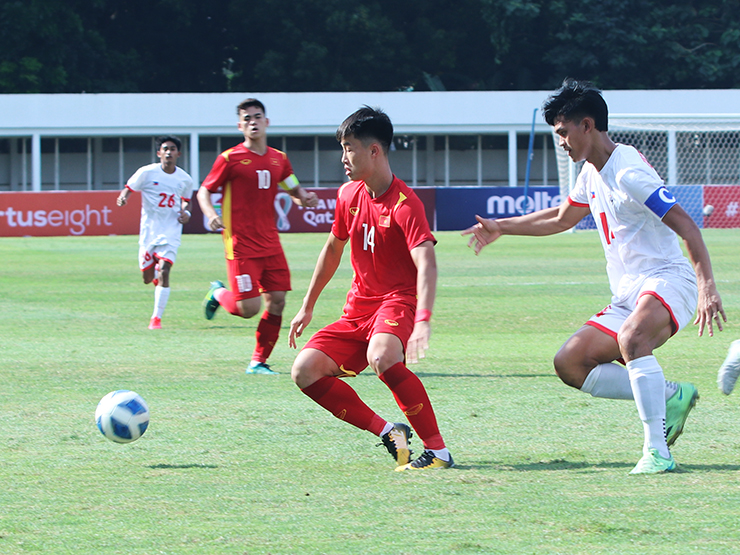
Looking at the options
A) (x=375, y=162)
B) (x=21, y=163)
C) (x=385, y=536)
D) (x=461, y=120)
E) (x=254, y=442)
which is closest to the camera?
(x=385, y=536)

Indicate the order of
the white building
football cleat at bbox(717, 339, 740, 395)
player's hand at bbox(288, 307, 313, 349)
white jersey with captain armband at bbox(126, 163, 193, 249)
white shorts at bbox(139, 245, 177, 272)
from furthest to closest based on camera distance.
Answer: the white building < white jersey with captain armband at bbox(126, 163, 193, 249) < white shorts at bbox(139, 245, 177, 272) < football cleat at bbox(717, 339, 740, 395) < player's hand at bbox(288, 307, 313, 349)

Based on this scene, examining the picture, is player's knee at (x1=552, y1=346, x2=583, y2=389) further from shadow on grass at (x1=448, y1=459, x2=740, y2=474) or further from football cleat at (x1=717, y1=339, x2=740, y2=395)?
football cleat at (x1=717, y1=339, x2=740, y2=395)

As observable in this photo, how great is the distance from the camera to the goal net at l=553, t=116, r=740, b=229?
95.2 ft

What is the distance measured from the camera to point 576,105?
4.85 metres

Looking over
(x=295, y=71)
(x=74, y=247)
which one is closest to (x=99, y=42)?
(x=295, y=71)

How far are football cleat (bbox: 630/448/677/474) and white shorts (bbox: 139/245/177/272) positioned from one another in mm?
7799

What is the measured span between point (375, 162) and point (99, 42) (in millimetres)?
48135

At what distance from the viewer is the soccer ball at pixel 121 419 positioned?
532 centimetres

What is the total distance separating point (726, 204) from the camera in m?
→ 29.2

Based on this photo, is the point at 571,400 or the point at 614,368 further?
the point at 571,400

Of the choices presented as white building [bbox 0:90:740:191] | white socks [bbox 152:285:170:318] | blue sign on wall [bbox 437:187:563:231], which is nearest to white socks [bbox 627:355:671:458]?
white socks [bbox 152:285:170:318]

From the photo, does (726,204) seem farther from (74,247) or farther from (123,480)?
(123,480)

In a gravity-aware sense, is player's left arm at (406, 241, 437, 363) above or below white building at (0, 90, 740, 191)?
below

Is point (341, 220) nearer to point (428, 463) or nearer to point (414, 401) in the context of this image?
point (414, 401)
